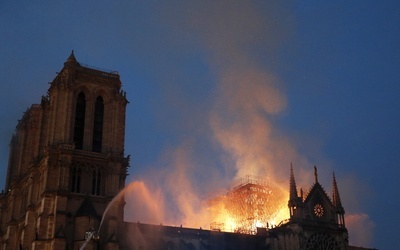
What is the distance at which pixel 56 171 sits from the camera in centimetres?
7988

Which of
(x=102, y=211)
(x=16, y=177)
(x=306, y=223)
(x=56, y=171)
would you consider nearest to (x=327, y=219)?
(x=306, y=223)

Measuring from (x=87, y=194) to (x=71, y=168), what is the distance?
4295 millimetres

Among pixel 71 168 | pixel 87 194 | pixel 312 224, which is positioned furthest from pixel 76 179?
pixel 312 224

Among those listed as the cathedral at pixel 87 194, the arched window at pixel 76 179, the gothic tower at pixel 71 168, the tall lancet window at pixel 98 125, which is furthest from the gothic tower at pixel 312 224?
the arched window at pixel 76 179

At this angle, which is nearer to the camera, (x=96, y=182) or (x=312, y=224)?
(x=96, y=182)

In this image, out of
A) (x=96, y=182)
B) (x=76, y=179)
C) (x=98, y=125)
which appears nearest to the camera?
(x=76, y=179)

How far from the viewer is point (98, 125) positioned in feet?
289

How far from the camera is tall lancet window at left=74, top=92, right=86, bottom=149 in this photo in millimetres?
85631

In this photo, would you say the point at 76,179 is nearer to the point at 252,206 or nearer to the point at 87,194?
the point at 87,194

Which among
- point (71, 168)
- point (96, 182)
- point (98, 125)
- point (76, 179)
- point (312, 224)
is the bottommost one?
point (312, 224)

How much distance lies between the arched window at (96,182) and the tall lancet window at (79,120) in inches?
194

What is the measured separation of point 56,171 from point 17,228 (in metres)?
15.5

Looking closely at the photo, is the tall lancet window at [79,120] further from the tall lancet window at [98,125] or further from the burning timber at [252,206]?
the burning timber at [252,206]

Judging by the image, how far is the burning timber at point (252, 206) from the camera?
377 feet
